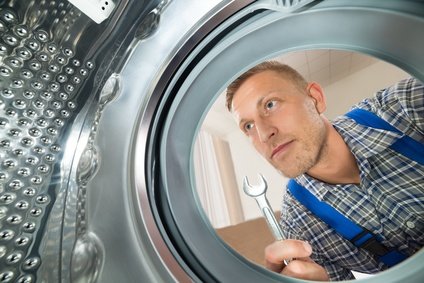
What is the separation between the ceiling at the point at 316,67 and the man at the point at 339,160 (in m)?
1.41

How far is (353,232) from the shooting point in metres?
1.01

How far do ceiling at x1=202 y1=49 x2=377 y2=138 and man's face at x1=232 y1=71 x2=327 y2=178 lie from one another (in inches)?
57.2

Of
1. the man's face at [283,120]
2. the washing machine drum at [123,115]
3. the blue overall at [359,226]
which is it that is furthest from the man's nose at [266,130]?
the washing machine drum at [123,115]

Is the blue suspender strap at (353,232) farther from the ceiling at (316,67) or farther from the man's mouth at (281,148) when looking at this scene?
the ceiling at (316,67)

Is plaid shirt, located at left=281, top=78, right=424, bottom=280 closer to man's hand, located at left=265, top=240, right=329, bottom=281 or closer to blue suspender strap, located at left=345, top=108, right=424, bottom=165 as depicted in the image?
blue suspender strap, located at left=345, top=108, right=424, bottom=165

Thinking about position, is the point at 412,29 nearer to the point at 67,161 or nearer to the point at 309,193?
the point at 67,161

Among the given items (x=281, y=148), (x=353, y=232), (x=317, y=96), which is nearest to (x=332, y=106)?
(x=317, y=96)

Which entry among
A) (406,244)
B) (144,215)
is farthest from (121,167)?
(406,244)

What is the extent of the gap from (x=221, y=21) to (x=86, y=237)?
1.25ft

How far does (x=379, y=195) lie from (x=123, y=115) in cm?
105

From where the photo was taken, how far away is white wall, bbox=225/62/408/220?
2.75 meters

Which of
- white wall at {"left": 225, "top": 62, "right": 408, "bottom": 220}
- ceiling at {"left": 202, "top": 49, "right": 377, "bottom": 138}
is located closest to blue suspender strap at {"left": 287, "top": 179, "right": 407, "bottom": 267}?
white wall at {"left": 225, "top": 62, "right": 408, "bottom": 220}

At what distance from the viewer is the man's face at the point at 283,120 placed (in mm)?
1152

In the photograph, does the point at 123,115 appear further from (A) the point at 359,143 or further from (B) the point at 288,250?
(A) the point at 359,143
